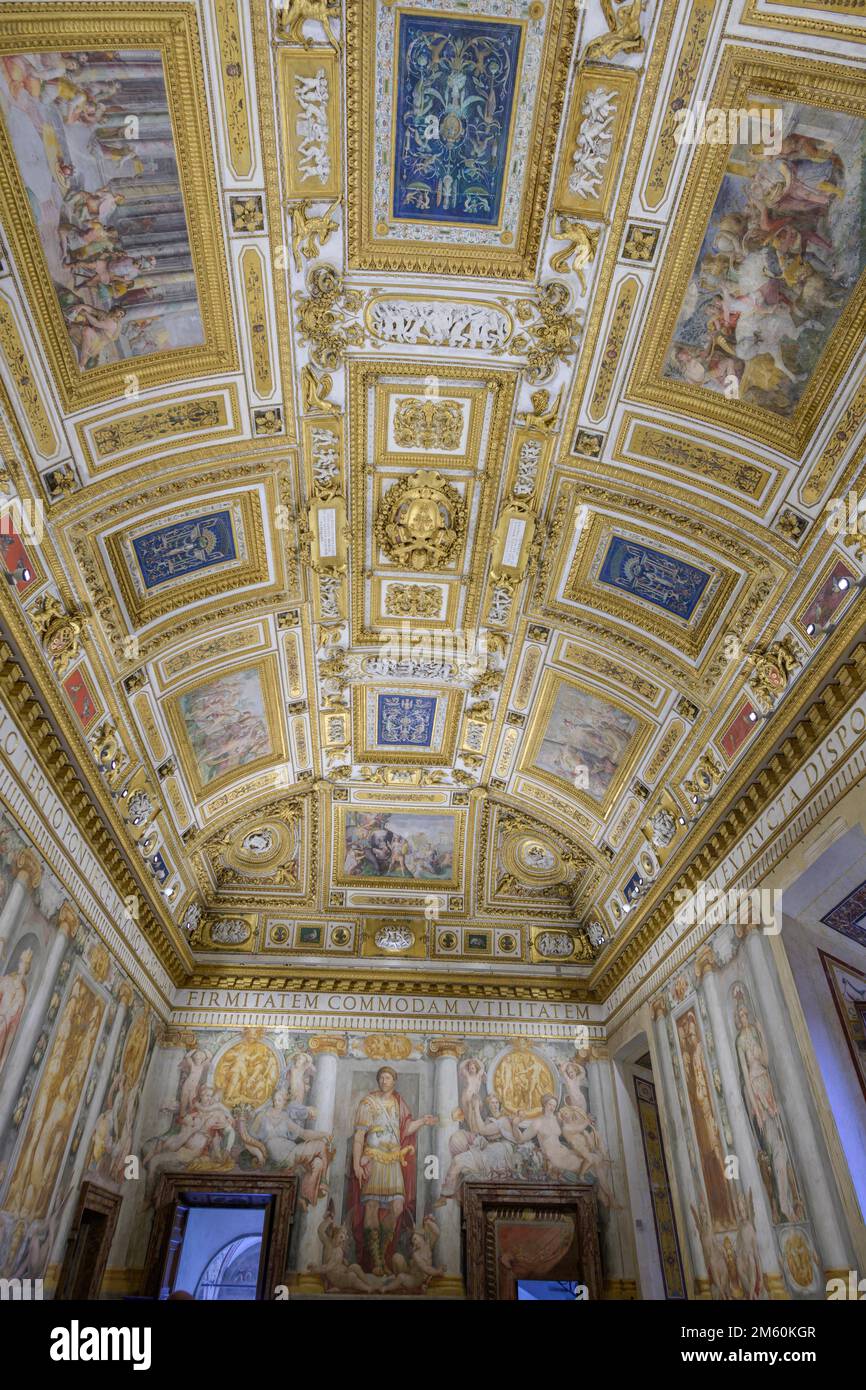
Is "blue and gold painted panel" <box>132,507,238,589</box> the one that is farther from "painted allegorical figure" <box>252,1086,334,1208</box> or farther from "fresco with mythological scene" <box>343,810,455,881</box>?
"painted allegorical figure" <box>252,1086,334,1208</box>

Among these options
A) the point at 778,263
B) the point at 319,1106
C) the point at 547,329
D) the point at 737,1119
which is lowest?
the point at 737,1119

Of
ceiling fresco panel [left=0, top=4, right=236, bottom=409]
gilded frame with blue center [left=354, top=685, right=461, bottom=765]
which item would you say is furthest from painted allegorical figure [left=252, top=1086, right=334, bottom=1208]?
ceiling fresco panel [left=0, top=4, right=236, bottom=409]

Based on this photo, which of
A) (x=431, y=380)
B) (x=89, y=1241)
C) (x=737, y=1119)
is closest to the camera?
(x=431, y=380)

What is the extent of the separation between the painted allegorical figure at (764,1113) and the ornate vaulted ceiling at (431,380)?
2.85 metres

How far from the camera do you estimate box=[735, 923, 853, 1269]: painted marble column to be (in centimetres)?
870

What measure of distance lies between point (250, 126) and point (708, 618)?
7.92 m

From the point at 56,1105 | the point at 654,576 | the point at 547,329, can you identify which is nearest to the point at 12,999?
the point at 56,1105

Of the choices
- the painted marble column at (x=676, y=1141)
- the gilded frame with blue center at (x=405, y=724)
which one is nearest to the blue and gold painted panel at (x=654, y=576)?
the gilded frame with blue center at (x=405, y=724)

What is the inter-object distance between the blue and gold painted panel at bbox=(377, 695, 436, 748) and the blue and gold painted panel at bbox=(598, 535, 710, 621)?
477 centimetres

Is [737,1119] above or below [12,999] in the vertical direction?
below

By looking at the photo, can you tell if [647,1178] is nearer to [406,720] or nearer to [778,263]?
[406,720]

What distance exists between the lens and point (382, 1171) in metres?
15.2

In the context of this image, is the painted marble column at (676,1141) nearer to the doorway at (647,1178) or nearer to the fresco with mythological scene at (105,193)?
the doorway at (647,1178)

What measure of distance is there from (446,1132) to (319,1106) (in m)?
2.51
